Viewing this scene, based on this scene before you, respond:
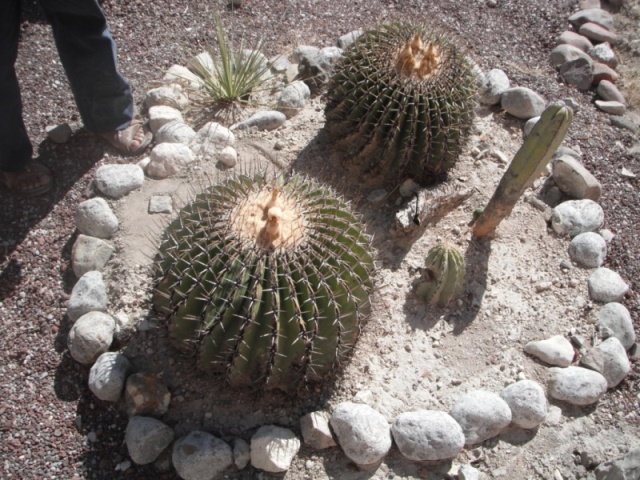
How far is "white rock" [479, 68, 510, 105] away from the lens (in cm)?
490

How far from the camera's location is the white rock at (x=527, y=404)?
3320 millimetres

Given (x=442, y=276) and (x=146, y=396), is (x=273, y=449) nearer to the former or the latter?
(x=146, y=396)

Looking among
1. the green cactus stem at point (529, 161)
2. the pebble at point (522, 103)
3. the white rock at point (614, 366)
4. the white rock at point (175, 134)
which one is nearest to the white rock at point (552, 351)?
the white rock at point (614, 366)

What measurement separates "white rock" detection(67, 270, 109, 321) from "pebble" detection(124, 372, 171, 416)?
557 mm

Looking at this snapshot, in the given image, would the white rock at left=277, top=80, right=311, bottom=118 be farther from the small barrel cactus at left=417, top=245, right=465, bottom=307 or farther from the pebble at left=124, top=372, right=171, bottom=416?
the pebble at left=124, top=372, right=171, bottom=416

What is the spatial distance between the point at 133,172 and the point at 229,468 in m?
2.05

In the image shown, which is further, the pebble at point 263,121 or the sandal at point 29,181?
the pebble at point 263,121

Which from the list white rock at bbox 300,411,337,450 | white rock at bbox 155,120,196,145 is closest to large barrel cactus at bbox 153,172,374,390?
white rock at bbox 300,411,337,450

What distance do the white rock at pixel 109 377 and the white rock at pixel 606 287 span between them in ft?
9.05

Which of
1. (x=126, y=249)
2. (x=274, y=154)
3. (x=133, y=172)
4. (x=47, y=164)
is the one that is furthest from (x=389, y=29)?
(x=47, y=164)

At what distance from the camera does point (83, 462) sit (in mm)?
3166

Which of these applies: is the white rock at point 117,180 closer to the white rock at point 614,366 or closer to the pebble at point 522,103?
the pebble at point 522,103

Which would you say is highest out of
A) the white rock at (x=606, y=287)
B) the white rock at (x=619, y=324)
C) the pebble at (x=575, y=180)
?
the pebble at (x=575, y=180)

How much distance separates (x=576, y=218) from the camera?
4.21 metres
